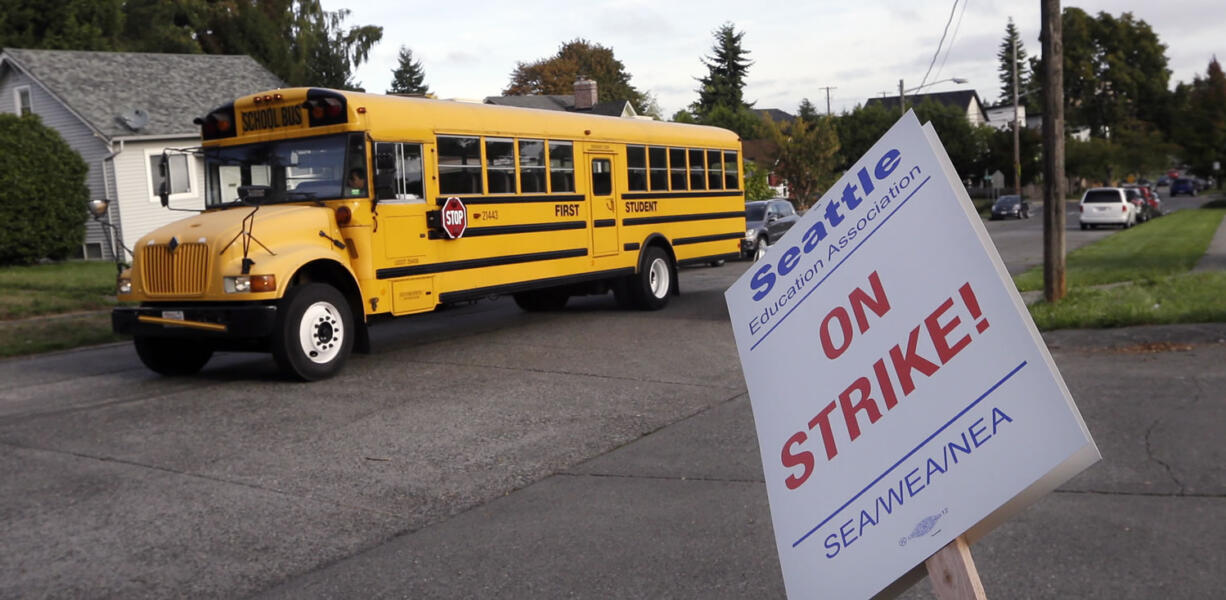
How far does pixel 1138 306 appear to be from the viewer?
12578 millimetres

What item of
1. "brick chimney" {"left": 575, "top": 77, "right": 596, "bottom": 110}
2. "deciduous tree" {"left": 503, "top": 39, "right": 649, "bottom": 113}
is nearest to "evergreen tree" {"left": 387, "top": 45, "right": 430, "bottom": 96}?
"deciduous tree" {"left": 503, "top": 39, "right": 649, "bottom": 113}

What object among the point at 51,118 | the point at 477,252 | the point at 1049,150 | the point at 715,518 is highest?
the point at 51,118

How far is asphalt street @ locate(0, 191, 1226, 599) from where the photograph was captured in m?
4.89

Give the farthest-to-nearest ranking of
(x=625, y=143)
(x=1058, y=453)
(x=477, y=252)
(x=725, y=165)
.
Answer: (x=725, y=165), (x=625, y=143), (x=477, y=252), (x=1058, y=453)

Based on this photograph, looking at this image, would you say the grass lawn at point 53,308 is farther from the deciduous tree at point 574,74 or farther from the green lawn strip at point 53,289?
the deciduous tree at point 574,74

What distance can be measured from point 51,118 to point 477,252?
25900 millimetres

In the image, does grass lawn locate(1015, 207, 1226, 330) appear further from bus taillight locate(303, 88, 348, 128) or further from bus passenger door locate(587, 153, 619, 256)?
bus taillight locate(303, 88, 348, 128)

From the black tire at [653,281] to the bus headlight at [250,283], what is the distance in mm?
6779

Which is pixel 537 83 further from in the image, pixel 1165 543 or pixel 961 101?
pixel 1165 543

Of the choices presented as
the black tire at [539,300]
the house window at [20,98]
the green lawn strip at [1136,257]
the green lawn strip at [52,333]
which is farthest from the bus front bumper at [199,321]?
the house window at [20,98]

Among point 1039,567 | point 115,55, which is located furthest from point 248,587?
point 115,55

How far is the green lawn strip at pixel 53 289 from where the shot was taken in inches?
671

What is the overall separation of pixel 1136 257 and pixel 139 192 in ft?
84.2

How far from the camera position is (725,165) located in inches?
720
